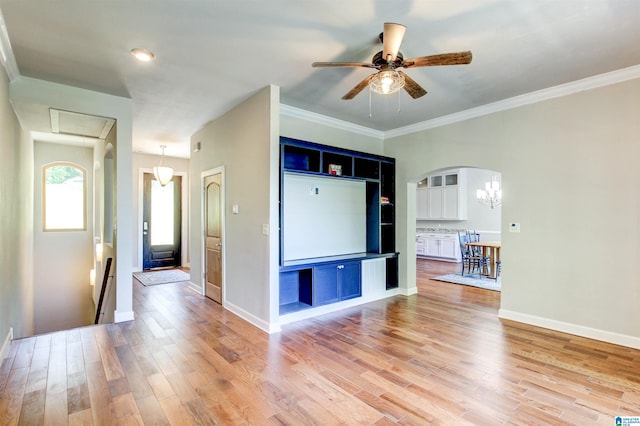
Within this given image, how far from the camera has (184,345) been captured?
3352mm

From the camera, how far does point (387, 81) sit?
8.35ft

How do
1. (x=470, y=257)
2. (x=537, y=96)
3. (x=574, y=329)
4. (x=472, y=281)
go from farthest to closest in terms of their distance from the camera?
(x=470, y=257) → (x=472, y=281) → (x=537, y=96) → (x=574, y=329)

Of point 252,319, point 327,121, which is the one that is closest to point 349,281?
point 252,319

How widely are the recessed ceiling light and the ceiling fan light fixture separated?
2.11m

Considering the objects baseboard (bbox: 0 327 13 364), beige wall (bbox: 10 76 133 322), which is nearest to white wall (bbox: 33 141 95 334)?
beige wall (bbox: 10 76 133 322)

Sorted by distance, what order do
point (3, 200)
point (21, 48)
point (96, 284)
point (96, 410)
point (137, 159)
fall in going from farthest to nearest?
point (137, 159) → point (96, 284) → point (3, 200) → point (21, 48) → point (96, 410)

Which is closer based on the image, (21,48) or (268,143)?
(21,48)

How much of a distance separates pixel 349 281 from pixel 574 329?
9.05 feet

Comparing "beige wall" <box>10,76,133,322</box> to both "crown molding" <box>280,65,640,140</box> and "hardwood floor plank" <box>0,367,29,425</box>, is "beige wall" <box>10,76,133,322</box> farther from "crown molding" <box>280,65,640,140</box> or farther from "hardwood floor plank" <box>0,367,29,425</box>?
"crown molding" <box>280,65,640,140</box>

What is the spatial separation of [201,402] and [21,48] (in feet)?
11.5

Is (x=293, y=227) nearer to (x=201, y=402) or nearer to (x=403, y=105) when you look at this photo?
(x=403, y=105)

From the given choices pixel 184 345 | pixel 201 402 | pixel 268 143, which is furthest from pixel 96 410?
pixel 268 143

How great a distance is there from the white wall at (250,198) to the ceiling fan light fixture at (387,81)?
1.55 meters

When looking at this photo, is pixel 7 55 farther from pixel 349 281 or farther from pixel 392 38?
pixel 349 281
